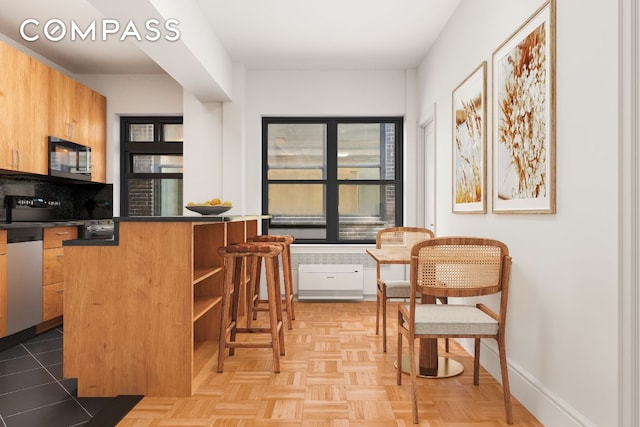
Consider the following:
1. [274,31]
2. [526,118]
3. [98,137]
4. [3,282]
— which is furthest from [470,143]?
[98,137]

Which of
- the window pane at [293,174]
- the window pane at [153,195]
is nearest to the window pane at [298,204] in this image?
the window pane at [293,174]

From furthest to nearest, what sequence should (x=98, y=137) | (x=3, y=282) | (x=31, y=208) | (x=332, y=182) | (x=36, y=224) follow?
1. (x=332, y=182)
2. (x=98, y=137)
3. (x=31, y=208)
4. (x=36, y=224)
5. (x=3, y=282)

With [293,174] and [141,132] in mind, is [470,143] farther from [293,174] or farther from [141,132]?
[141,132]

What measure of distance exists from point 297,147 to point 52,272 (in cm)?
295

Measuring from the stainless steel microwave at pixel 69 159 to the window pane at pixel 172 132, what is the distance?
2.97 feet

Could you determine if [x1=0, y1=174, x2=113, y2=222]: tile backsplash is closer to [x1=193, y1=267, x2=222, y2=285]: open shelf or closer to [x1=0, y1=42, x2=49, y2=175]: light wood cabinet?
[x1=0, y1=42, x2=49, y2=175]: light wood cabinet

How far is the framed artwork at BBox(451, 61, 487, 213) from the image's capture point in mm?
3217

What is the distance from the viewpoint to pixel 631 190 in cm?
168

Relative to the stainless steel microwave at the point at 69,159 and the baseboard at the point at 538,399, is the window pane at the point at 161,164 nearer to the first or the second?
the stainless steel microwave at the point at 69,159

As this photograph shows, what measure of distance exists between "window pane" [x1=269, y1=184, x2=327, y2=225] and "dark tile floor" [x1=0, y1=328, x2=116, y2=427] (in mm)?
2909

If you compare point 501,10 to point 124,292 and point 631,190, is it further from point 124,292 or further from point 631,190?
point 124,292

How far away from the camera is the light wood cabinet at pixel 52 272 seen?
13.5ft

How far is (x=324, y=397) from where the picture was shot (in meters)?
2.65

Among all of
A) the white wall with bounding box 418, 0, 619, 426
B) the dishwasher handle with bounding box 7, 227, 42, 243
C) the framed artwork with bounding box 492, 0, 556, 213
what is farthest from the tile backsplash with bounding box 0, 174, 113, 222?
the white wall with bounding box 418, 0, 619, 426
